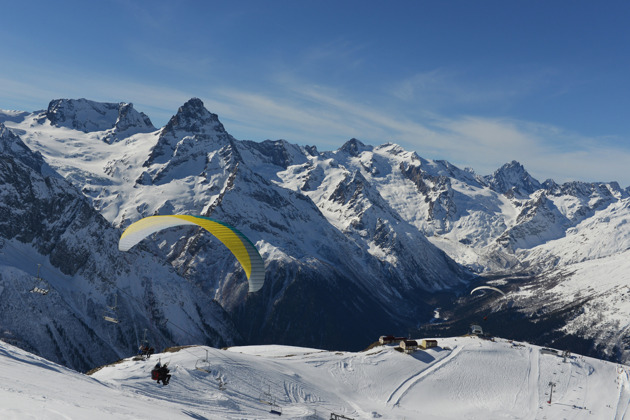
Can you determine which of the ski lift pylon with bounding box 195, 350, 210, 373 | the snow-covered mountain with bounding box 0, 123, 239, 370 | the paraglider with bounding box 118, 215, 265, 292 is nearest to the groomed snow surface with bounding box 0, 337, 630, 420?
the ski lift pylon with bounding box 195, 350, 210, 373

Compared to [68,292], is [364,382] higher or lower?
higher

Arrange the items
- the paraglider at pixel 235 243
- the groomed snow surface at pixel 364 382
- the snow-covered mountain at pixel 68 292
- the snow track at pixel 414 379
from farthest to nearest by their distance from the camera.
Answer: the snow-covered mountain at pixel 68 292 → the snow track at pixel 414 379 → the groomed snow surface at pixel 364 382 → the paraglider at pixel 235 243

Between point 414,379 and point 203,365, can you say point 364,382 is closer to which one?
point 414,379

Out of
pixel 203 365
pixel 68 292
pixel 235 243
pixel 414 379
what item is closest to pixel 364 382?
pixel 414 379

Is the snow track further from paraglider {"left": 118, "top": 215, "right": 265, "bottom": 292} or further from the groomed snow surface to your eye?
paraglider {"left": 118, "top": 215, "right": 265, "bottom": 292}

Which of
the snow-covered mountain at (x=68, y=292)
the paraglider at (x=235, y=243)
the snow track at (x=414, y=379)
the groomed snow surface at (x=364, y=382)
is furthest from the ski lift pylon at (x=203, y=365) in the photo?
the snow-covered mountain at (x=68, y=292)

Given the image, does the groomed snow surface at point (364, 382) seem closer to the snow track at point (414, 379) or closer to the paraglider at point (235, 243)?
the snow track at point (414, 379)

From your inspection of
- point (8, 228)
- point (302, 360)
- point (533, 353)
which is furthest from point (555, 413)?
point (8, 228)

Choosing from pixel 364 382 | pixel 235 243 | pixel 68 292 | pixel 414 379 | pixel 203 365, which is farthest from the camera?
pixel 68 292

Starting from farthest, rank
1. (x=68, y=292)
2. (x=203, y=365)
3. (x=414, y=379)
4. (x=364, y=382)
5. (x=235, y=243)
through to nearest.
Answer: (x=68, y=292) < (x=414, y=379) < (x=364, y=382) < (x=203, y=365) < (x=235, y=243)
